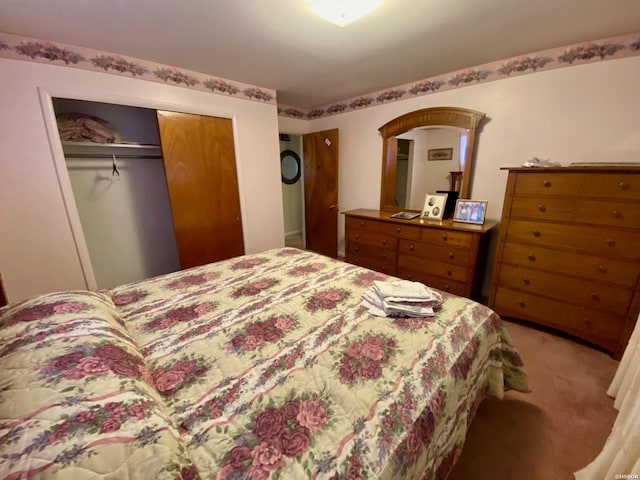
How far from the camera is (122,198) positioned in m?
2.74

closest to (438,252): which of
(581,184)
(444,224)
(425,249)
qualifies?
(425,249)

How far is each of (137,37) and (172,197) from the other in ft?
4.15

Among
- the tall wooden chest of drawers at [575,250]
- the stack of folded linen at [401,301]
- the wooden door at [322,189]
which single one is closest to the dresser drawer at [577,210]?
the tall wooden chest of drawers at [575,250]

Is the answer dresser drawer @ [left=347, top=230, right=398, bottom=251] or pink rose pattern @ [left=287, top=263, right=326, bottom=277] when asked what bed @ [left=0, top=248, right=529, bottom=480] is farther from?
dresser drawer @ [left=347, top=230, right=398, bottom=251]

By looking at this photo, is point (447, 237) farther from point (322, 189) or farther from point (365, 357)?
point (322, 189)

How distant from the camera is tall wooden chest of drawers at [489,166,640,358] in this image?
169 cm

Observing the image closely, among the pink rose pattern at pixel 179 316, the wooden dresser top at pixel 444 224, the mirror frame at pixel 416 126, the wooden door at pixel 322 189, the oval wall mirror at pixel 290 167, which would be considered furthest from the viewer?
the oval wall mirror at pixel 290 167

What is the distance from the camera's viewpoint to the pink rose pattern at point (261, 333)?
3.47ft

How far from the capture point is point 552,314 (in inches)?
80.4

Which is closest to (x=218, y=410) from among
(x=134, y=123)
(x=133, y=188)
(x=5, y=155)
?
(x=5, y=155)

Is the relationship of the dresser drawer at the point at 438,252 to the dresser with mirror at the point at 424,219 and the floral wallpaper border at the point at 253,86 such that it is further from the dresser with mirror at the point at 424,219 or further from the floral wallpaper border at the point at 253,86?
the floral wallpaper border at the point at 253,86

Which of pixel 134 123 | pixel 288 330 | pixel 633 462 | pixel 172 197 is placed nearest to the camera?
pixel 633 462

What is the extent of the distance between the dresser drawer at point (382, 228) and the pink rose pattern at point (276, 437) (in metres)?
2.18

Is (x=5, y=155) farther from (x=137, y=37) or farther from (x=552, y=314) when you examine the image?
(x=552, y=314)
